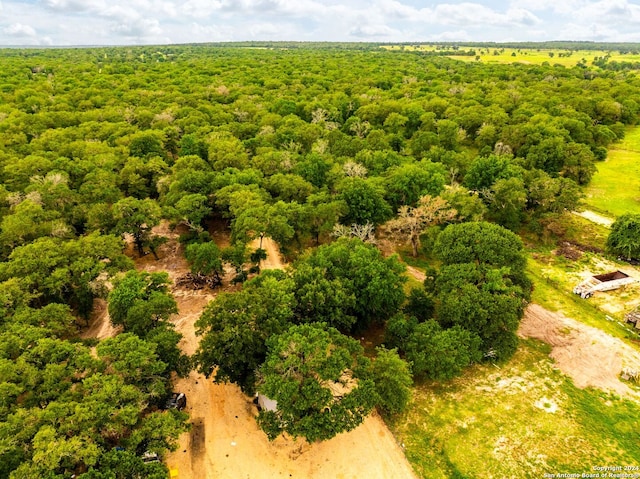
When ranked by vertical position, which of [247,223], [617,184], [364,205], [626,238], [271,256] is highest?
[247,223]

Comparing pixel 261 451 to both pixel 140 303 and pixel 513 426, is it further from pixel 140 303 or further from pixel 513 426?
pixel 513 426

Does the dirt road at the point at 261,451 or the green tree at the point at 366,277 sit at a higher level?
the green tree at the point at 366,277

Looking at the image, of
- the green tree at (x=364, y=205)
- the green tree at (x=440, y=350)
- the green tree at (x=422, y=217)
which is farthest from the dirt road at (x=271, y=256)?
the green tree at (x=440, y=350)

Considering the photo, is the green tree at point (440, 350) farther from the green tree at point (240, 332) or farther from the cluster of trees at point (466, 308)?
the green tree at point (240, 332)

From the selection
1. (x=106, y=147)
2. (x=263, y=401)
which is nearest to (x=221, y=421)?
(x=263, y=401)

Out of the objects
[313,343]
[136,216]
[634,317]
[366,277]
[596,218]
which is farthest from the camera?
[596,218]

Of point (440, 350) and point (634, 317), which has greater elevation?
point (440, 350)

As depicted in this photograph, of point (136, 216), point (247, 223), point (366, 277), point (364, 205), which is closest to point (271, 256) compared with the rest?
point (247, 223)
